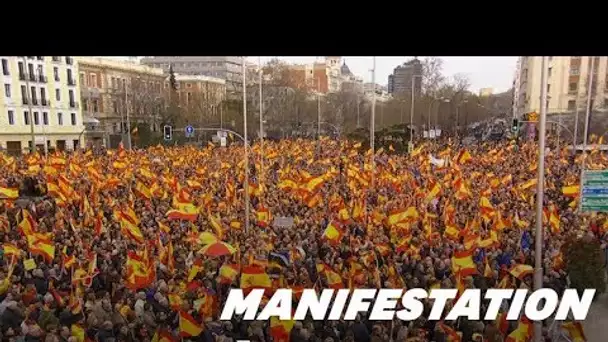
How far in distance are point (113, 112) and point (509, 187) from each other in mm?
34634

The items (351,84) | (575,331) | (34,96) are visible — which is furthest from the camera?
(351,84)

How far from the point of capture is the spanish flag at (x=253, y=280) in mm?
7547

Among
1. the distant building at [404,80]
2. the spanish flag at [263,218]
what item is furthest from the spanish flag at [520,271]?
the distant building at [404,80]

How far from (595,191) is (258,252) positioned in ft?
20.1

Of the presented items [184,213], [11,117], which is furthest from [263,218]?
[11,117]

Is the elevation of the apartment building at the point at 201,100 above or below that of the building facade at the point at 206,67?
below

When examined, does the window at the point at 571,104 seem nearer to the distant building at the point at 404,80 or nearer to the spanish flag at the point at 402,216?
the distant building at the point at 404,80

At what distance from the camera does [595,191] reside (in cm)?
995

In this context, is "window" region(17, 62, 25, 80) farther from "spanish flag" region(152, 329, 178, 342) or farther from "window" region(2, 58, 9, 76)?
"spanish flag" region(152, 329, 178, 342)

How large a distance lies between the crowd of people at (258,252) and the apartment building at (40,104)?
22765 millimetres

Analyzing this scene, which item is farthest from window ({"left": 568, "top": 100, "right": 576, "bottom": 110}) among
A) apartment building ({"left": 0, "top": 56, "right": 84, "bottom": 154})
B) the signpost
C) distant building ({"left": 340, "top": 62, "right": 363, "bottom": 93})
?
the signpost

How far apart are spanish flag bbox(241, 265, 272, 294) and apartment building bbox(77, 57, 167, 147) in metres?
34.6

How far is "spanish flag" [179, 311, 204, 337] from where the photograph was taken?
262 inches

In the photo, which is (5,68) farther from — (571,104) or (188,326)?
(571,104)
